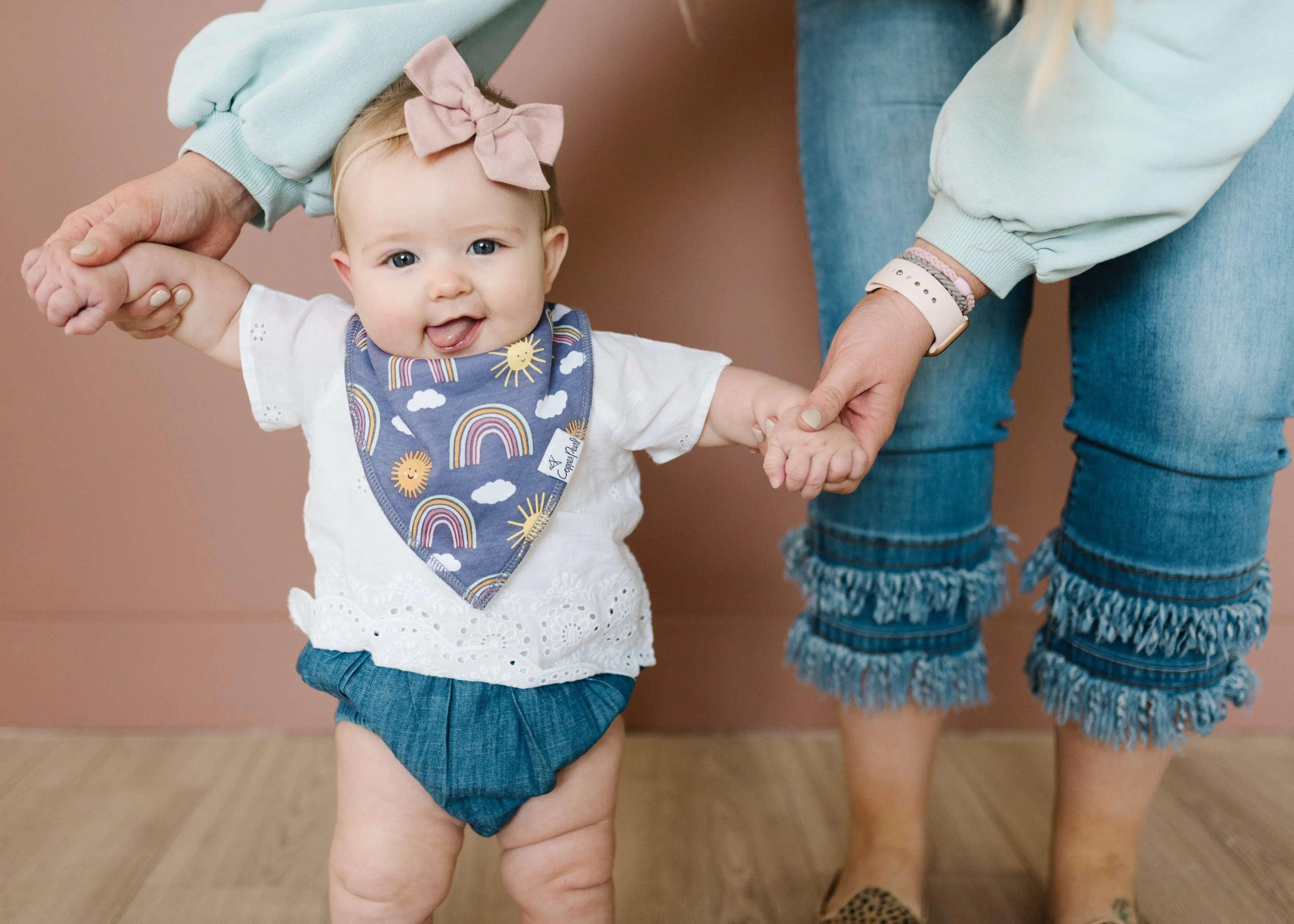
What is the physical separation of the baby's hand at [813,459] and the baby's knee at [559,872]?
0.36 meters

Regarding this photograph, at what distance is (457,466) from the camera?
0.80 meters

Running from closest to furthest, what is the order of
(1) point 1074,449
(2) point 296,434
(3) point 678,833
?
(1) point 1074,449 < (3) point 678,833 < (2) point 296,434

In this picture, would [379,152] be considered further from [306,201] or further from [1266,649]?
[1266,649]

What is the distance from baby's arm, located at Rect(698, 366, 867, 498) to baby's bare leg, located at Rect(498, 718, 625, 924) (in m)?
0.29

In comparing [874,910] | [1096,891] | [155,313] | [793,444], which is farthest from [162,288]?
[1096,891]

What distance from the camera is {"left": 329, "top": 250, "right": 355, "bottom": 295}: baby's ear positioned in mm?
820

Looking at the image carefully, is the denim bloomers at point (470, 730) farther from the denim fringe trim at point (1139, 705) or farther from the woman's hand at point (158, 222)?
the denim fringe trim at point (1139, 705)

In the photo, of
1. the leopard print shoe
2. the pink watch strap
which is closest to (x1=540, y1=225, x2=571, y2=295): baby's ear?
the pink watch strap

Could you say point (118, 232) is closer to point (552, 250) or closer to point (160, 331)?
point (160, 331)

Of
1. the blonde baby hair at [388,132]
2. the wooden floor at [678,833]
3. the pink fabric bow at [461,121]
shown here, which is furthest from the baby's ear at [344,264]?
the wooden floor at [678,833]

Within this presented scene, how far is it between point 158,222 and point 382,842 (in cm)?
51

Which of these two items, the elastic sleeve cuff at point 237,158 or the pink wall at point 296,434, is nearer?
the elastic sleeve cuff at point 237,158

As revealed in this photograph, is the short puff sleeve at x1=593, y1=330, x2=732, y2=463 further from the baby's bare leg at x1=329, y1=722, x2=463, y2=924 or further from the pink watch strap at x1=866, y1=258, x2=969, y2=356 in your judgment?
the baby's bare leg at x1=329, y1=722, x2=463, y2=924

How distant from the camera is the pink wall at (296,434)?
4.17ft
